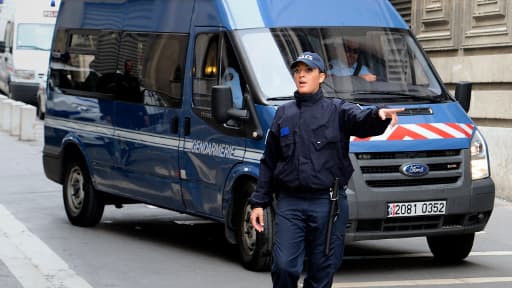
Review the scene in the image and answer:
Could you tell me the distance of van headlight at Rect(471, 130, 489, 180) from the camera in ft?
32.6

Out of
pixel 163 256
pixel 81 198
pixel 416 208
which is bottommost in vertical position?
pixel 163 256

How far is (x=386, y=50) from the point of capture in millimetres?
10555

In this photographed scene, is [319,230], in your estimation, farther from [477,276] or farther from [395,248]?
[395,248]

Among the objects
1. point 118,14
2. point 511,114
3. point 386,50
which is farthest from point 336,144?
point 511,114

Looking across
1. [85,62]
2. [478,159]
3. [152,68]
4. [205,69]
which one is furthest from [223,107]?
[85,62]

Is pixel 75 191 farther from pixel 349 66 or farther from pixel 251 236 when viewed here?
pixel 349 66

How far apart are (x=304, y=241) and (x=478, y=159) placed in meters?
3.45

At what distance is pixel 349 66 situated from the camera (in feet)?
33.4

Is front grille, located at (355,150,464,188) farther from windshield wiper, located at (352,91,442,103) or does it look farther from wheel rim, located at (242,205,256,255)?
wheel rim, located at (242,205,256,255)

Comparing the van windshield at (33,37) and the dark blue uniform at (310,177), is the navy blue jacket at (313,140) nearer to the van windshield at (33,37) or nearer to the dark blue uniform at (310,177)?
the dark blue uniform at (310,177)

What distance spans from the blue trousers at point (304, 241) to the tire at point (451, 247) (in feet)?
12.5

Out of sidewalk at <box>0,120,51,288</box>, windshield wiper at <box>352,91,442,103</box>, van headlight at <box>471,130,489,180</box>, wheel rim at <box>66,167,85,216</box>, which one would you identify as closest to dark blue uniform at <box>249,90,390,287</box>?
windshield wiper at <box>352,91,442,103</box>

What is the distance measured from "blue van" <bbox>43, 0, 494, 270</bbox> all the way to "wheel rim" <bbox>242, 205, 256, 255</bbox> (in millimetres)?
18

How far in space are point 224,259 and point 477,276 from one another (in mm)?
2172
